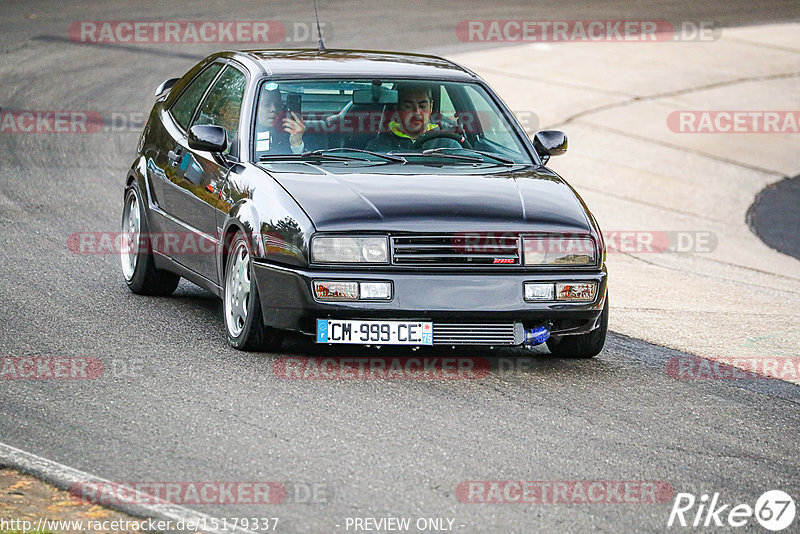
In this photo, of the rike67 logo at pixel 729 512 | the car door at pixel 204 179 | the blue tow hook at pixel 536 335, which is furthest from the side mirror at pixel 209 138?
the rike67 logo at pixel 729 512

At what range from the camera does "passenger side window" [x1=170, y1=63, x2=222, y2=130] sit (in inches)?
352

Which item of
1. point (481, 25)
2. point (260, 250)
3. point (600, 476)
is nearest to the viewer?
point (600, 476)

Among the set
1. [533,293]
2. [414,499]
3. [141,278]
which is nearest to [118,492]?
[414,499]

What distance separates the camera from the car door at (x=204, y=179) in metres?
7.95

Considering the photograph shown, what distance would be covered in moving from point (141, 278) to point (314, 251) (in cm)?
238

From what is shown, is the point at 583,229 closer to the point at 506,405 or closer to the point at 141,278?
the point at 506,405

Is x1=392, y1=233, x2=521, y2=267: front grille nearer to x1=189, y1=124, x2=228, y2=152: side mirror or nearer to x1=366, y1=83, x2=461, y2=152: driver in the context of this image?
x1=366, y1=83, x2=461, y2=152: driver

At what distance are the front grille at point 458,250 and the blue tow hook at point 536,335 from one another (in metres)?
0.37

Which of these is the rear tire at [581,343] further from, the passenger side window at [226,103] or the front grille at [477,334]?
the passenger side window at [226,103]

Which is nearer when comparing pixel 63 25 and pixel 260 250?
pixel 260 250

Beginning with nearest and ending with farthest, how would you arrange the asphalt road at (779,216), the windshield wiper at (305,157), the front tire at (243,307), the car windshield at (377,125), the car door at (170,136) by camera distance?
the front tire at (243,307) < the windshield wiper at (305,157) < the car windshield at (377,125) < the car door at (170,136) < the asphalt road at (779,216)

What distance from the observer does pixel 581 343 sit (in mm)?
7703

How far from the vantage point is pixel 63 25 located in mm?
22453

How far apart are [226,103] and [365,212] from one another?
1.84 meters
